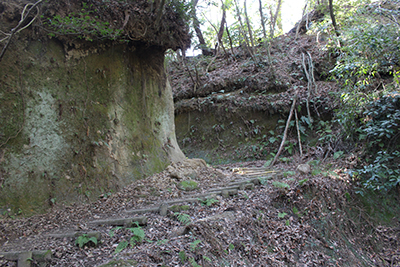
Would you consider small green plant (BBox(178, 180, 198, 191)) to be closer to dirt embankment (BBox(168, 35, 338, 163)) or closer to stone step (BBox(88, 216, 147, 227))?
stone step (BBox(88, 216, 147, 227))

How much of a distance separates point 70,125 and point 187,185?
2.99m

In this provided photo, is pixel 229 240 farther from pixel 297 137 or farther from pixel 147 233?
pixel 297 137

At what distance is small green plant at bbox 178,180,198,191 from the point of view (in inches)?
238

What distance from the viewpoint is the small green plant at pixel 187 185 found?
605 centimetres

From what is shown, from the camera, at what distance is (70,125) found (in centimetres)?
519

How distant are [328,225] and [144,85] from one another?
19.4ft

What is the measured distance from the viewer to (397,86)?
615cm

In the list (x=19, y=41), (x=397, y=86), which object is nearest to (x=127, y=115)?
(x=19, y=41)

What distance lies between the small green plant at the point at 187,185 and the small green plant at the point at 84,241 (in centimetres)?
290

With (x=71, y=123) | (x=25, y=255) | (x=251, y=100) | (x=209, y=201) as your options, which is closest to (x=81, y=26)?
(x=71, y=123)

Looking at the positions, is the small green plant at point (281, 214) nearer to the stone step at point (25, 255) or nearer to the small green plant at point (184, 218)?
the small green plant at point (184, 218)

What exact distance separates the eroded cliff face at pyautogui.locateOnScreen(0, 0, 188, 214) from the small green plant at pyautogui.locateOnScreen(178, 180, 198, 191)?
3.12 ft

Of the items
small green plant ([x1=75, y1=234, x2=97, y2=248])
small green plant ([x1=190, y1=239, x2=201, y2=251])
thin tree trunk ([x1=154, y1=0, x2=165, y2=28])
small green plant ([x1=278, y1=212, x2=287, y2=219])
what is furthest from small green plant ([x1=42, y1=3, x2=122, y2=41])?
small green plant ([x1=278, y1=212, x2=287, y2=219])

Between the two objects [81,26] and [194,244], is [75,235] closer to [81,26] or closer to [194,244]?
[194,244]
